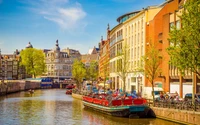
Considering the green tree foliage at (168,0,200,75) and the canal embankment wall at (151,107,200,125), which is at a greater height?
the green tree foliage at (168,0,200,75)

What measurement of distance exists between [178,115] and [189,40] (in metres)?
9.63

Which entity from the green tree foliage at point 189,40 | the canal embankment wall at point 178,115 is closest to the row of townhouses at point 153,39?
the canal embankment wall at point 178,115

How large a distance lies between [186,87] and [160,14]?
20037mm

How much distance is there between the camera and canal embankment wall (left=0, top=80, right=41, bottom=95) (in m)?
111

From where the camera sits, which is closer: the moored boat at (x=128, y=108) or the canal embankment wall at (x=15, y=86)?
the moored boat at (x=128, y=108)

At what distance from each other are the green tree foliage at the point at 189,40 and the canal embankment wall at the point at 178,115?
4.89 metres

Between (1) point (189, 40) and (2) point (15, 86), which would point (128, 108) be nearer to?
(1) point (189, 40)

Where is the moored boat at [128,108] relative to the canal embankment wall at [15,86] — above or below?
below

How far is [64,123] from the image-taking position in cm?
4484

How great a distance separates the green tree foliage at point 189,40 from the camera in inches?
1489

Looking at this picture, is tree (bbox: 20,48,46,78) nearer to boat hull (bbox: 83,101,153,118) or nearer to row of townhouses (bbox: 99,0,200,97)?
row of townhouses (bbox: 99,0,200,97)

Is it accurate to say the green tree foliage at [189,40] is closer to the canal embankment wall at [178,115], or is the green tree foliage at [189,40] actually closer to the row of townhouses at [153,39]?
the canal embankment wall at [178,115]

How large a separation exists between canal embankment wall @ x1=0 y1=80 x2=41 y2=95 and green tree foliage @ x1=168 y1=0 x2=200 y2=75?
78.0 meters

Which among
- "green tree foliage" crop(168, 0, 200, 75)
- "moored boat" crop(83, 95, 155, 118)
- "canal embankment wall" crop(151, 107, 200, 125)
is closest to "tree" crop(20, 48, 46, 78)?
"moored boat" crop(83, 95, 155, 118)
